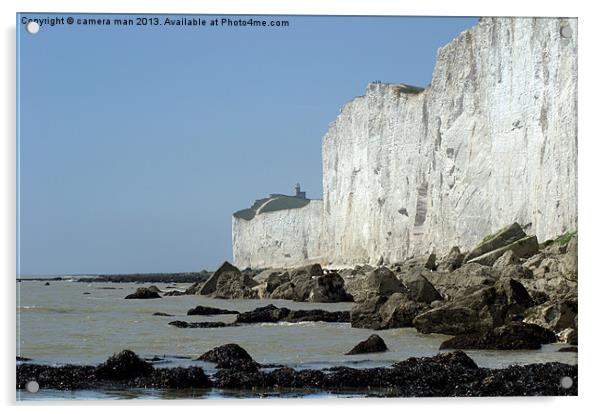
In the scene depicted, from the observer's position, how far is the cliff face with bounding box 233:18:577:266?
7055 millimetres

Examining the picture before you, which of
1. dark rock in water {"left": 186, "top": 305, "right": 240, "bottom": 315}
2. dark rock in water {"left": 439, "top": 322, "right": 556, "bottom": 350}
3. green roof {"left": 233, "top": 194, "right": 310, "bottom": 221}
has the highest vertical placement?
green roof {"left": 233, "top": 194, "right": 310, "bottom": 221}

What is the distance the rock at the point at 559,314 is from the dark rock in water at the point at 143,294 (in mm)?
2977

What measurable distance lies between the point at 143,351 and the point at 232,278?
3.49 ft

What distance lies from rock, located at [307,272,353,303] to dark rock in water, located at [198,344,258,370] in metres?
→ 1.11

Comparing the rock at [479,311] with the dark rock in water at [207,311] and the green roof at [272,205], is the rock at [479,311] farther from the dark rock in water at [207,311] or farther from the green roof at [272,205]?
the dark rock in water at [207,311]

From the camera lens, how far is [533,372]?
6.52 meters

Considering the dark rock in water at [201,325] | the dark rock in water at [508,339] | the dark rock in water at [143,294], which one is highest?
the dark rock in water at [143,294]

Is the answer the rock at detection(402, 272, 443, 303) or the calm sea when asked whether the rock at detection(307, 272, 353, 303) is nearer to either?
the calm sea

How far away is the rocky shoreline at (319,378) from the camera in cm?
630

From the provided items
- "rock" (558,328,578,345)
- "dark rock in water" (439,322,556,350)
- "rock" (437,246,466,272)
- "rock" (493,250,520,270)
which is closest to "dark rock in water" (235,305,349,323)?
"dark rock in water" (439,322,556,350)

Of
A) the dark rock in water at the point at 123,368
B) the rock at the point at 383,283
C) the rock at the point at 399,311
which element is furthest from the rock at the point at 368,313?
the dark rock in water at the point at 123,368
